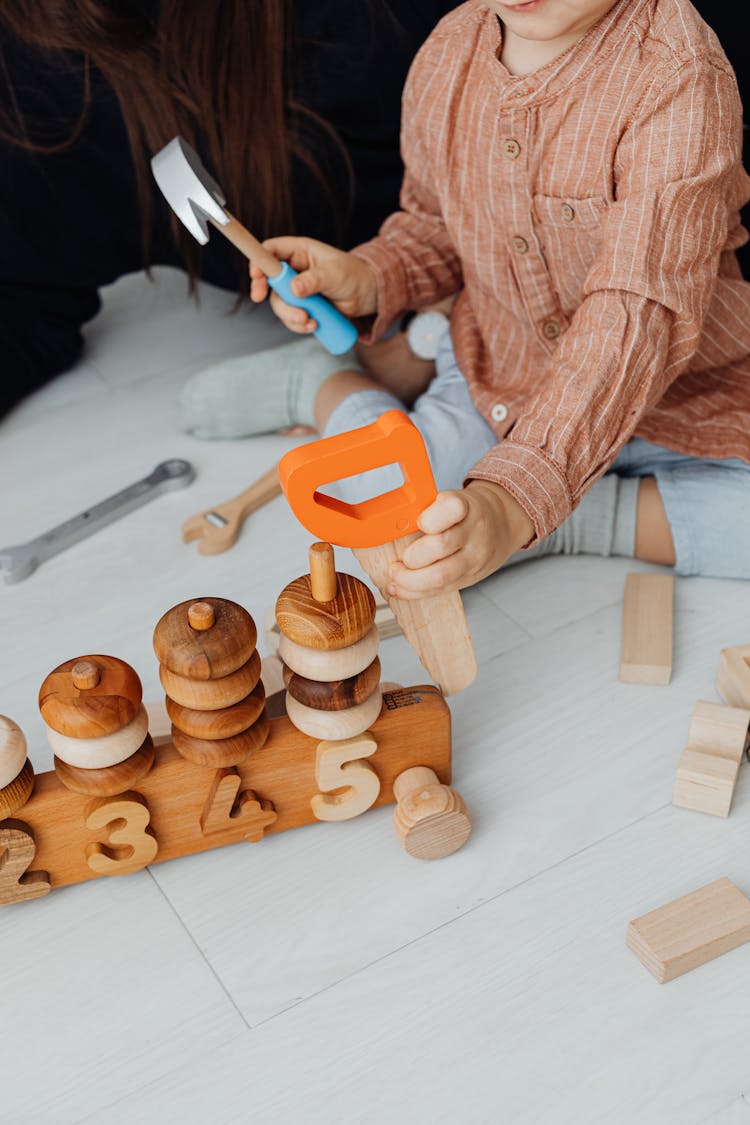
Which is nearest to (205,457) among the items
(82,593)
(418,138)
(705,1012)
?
(82,593)

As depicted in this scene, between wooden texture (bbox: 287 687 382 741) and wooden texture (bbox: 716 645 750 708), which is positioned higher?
wooden texture (bbox: 287 687 382 741)

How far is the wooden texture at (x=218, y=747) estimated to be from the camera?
696 mm

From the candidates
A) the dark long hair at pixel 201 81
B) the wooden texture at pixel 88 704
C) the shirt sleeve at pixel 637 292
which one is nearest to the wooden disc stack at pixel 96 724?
the wooden texture at pixel 88 704

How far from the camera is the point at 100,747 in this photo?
66 centimetres

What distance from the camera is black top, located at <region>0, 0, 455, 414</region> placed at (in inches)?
43.4

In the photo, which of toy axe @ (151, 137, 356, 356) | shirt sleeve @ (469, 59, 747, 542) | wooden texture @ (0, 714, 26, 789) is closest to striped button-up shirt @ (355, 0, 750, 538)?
shirt sleeve @ (469, 59, 747, 542)

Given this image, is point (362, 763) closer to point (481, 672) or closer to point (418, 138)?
point (481, 672)

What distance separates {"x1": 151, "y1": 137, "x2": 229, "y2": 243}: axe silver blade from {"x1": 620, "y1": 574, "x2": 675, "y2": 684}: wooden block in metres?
0.43

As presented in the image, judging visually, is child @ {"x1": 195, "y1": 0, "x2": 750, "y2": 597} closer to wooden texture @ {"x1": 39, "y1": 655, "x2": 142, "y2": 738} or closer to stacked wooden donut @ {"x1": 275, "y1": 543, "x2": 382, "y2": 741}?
stacked wooden donut @ {"x1": 275, "y1": 543, "x2": 382, "y2": 741}

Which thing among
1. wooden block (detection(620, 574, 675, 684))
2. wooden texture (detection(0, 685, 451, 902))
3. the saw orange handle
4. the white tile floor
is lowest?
the white tile floor

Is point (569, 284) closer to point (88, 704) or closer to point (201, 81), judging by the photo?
point (201, 81)

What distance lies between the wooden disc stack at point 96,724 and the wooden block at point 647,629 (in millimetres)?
380

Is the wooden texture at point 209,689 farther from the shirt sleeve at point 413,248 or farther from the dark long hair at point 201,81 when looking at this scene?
the dark long hair at point 201,81

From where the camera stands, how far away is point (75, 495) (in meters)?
1.12
